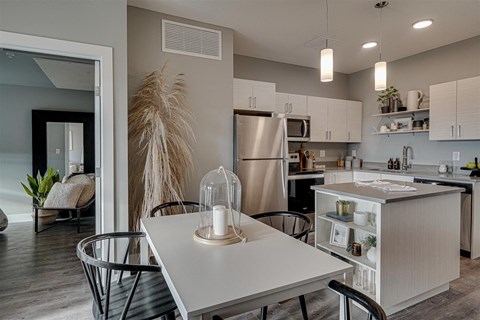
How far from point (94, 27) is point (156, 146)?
1.12 m

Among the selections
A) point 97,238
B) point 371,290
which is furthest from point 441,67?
point 97,238

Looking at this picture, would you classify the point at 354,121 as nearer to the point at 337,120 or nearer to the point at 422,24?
the point at 337,120

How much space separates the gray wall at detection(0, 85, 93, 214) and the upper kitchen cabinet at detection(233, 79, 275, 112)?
3.54 metres

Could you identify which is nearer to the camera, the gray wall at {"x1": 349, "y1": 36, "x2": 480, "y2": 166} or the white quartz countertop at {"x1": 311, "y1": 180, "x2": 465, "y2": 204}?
the white quartz countertop at {"x1": 311, "y1": 180, "x2": 465, "y2": 204}

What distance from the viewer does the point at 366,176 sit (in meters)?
4.12

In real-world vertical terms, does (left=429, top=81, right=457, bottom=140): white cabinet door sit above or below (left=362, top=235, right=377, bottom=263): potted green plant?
above

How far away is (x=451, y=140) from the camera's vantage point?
11.6ft

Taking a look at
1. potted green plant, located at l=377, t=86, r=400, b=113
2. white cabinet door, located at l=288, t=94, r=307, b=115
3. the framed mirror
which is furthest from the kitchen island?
the framed mirror

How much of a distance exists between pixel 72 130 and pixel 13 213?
1.72 metres

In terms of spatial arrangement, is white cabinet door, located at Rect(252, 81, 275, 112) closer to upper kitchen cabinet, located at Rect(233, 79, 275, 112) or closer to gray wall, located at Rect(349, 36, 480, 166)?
upper kitchen cabinet, located at Rect(233, 79, 275, 112)

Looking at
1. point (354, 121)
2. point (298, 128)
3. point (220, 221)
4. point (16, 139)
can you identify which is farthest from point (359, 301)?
point (16, 139)

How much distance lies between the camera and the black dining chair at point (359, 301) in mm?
865

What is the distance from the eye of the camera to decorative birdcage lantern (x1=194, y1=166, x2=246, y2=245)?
1.43 m

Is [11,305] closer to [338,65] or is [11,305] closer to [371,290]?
[371,290]
